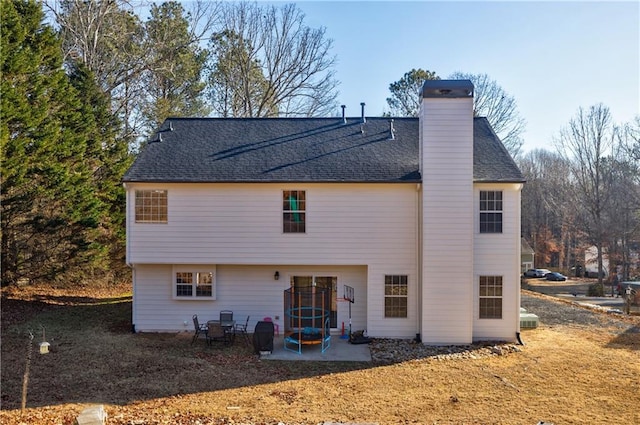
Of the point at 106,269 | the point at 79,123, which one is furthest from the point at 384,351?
the point at 79,123

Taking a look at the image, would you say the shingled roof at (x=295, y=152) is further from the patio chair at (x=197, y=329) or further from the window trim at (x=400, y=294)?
the patio chair at (x=197, y=329)

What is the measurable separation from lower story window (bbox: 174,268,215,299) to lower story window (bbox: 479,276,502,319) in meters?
8.35

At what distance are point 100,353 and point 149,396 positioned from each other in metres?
3.49

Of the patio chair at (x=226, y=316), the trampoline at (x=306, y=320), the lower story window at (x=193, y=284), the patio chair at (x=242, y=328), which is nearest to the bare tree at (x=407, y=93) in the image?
the trampoline at (x=306, y=320)

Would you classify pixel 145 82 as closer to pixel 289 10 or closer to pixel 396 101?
pixel 289 10

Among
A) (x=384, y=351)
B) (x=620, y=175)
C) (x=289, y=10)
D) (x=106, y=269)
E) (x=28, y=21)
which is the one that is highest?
(x=289, y=10)

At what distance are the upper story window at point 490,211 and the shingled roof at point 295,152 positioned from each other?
0.52 m

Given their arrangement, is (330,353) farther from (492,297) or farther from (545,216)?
(545,216)

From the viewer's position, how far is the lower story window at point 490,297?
1273 centimetres

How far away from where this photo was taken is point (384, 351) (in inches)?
462

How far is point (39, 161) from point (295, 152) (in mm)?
10700

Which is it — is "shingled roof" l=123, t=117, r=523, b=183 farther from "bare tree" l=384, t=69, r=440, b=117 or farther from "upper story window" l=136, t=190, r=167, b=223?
"bare tree" l=384, t=69, r=440, b=117

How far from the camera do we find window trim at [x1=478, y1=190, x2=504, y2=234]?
12.8 meters

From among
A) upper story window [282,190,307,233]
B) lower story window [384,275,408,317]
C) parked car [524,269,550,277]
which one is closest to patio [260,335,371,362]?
lower story window [384,275,408,317]
